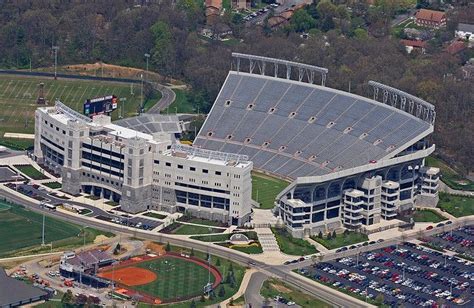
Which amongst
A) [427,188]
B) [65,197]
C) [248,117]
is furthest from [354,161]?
[65,197]

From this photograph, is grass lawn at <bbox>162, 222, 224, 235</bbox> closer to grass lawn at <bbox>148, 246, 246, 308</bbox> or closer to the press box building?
the press box building

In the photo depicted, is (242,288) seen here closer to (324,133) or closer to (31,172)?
(324,133)

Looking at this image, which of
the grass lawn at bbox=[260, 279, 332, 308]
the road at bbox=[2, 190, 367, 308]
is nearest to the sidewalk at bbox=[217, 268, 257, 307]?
the road at bbox=[2, 190, 367, 308]

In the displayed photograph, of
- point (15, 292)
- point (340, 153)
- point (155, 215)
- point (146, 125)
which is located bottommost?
point (155, 215)

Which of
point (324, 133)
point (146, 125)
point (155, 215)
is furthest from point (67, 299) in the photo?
point (324, 133)

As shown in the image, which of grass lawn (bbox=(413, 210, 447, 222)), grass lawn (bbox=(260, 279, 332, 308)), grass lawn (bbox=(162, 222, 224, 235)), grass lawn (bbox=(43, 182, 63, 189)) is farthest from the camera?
grass lawn (bbox=(43, 182, 63, 189))

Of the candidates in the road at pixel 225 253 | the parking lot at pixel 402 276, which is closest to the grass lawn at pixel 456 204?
the parking lot at pixel 402 276
